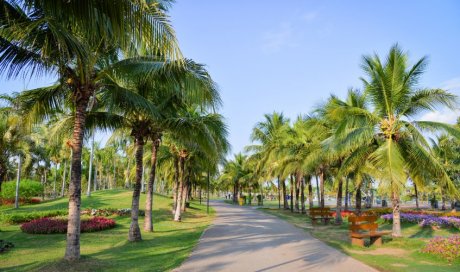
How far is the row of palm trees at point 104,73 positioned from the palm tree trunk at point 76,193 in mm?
24

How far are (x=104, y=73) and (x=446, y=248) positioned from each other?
10.8 m

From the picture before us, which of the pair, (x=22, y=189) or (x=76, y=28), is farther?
(x=22, y=189)

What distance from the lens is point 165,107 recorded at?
14.5 m

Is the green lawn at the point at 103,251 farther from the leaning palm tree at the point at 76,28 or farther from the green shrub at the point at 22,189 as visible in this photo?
the green shrub at the point at 22,189

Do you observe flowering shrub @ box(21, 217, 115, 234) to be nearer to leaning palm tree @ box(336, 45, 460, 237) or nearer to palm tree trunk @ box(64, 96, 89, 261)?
palm tree trunk @ box(64, 96, 89, 261)

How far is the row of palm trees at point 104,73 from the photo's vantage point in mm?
6102

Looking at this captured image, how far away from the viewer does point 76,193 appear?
9344 millimetres

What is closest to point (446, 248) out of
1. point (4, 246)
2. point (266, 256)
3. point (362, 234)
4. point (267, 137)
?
point (362, 234)

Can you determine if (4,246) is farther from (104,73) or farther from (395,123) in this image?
(395,123)

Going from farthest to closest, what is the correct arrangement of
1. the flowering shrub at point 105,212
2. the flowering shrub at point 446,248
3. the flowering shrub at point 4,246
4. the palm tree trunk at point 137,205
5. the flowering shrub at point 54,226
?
the flowering shrub at point 105,212
the flowering shrub at point 54,226
the palm tree trunk at point 137,205
the flowering shrub at point 4,246
the flowering shrub at point 446,248

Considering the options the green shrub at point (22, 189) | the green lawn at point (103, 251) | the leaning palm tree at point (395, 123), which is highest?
the leaning palm tree at point (395, 123)

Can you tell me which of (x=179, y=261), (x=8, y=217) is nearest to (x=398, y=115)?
(x=179, y=261)

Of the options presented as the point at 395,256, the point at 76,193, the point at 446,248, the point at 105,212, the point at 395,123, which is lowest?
the point at 395,256

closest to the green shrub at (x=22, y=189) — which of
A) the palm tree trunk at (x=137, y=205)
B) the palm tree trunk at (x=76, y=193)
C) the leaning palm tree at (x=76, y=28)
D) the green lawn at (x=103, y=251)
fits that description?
the green lawn at (x=103, y=251)
